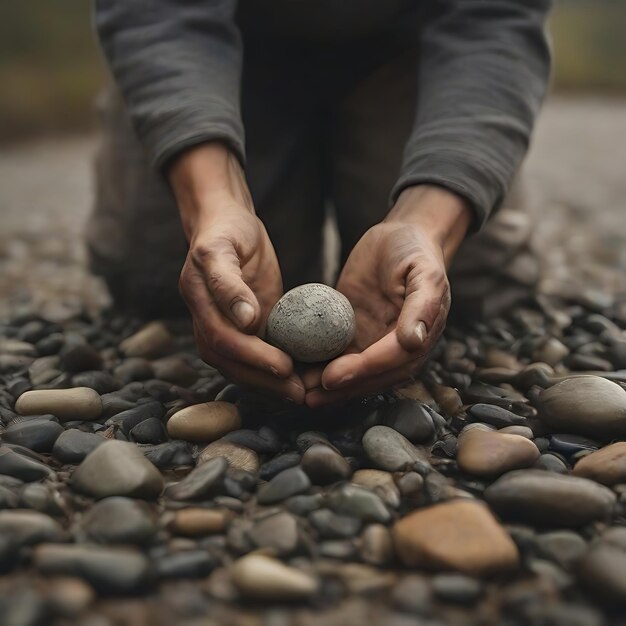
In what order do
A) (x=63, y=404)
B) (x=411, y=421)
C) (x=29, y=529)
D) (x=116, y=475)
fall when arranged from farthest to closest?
(x=63, y=404), (x=411, y=421), (x=116, y=475), (x=29, y=529)

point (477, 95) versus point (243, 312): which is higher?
point (477, 95)

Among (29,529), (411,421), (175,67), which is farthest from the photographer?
(175,67)

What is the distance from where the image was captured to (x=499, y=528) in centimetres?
117

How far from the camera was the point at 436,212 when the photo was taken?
1.76 m

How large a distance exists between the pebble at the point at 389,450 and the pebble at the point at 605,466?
0.96 feet

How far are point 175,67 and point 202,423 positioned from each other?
947 mm

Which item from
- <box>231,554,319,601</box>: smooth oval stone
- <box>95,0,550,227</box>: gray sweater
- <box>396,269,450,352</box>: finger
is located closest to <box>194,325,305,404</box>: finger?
<box>396,269,450,352</box>: finger

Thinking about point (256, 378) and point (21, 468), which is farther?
point (256, 378)

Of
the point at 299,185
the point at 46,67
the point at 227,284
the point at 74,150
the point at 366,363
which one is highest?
the point at 227,284

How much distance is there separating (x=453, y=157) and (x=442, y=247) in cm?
23

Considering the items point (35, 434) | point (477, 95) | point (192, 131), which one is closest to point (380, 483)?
point (35, 434)

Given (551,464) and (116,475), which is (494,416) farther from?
(116,475)

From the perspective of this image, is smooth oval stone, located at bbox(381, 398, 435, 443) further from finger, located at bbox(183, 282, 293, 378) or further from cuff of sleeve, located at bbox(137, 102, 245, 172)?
cuff of sleeve, located at bbox(137, 102, 245, 172)

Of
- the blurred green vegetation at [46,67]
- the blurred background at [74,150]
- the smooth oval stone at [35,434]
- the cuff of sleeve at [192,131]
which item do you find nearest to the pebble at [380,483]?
the smooth oval stone at [35,434]
